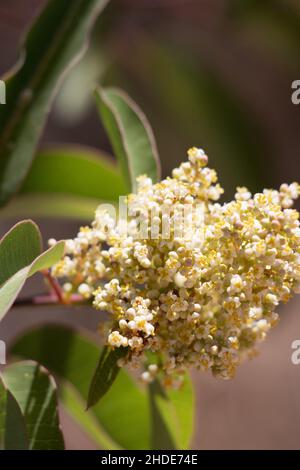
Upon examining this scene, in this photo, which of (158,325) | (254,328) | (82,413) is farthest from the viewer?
(82,413)

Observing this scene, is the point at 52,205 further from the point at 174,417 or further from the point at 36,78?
the point at 174,417

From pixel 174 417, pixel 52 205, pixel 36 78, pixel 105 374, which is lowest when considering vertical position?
pixel 174 417

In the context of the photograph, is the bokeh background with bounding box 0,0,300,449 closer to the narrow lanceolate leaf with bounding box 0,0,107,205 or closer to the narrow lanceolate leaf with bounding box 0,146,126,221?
the narrow lanceolate leaf with bounding box 0,146,126,221

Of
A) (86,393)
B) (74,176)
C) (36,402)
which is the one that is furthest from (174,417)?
(74,176)

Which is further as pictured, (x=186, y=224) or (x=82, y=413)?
(x=82, y=413)

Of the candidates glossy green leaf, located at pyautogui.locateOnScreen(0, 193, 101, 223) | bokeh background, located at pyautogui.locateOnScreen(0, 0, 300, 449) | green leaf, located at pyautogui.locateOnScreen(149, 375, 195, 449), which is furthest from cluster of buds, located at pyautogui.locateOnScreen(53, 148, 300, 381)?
bokeh background, located at pyautogui.locateOnScreen(0, 0, 300, 449)

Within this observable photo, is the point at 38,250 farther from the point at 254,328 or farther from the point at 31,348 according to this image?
the point at 31,348
